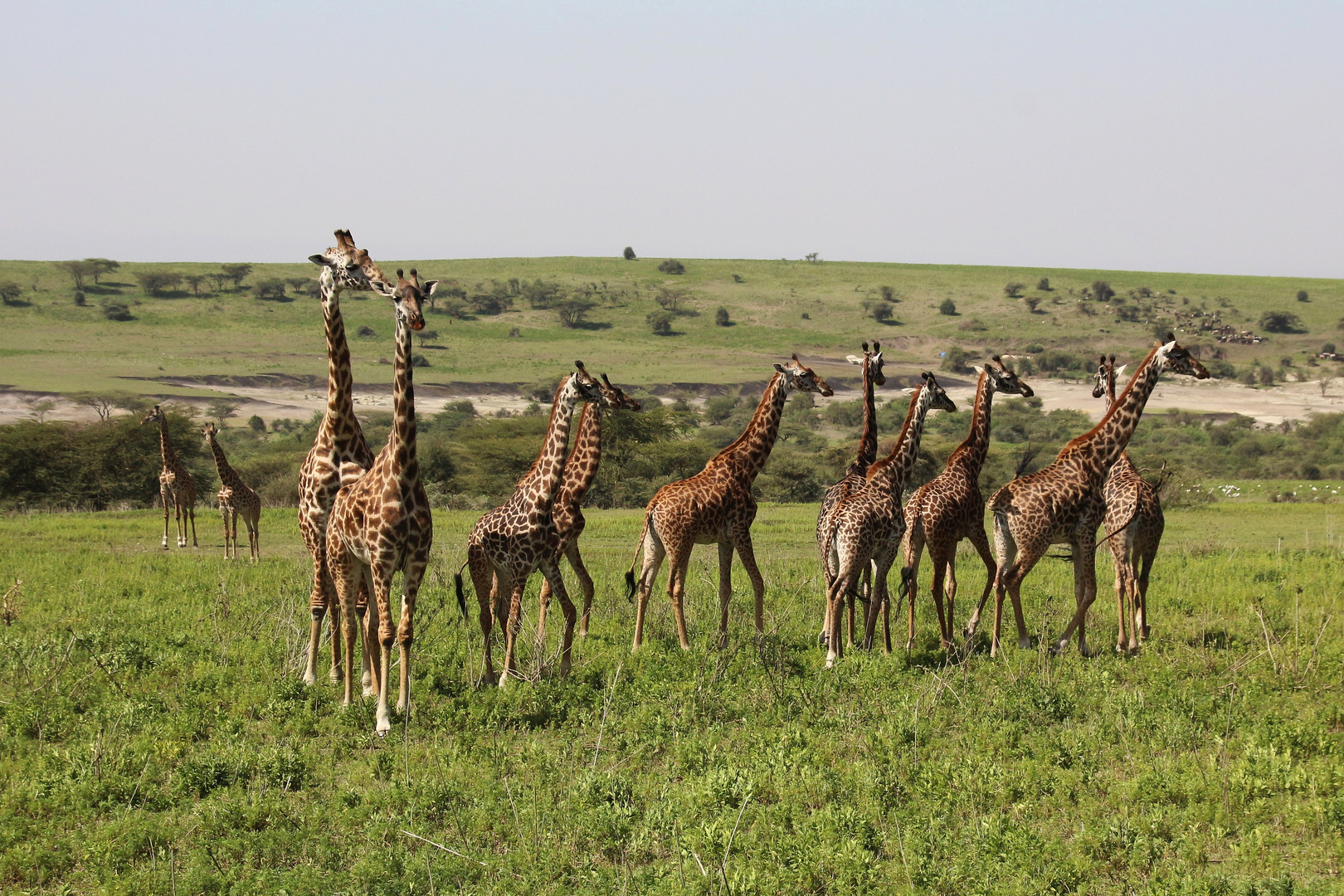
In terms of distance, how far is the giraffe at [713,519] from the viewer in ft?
34.9

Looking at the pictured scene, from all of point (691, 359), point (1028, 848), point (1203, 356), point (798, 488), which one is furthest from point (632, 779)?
point (1203, 356)

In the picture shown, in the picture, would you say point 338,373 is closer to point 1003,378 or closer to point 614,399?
point 614,399

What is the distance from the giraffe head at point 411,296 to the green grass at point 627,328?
61654 mm

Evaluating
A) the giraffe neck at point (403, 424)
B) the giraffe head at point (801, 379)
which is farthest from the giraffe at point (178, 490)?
the giraffe neck at point (403, 424)

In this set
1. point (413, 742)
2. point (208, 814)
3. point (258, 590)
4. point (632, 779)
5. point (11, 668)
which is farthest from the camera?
point (258, 590)

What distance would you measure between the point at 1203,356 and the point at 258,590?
8467 centimetres

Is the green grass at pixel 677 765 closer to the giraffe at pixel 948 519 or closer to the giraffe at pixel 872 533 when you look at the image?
the giraffe at pixel 872 533

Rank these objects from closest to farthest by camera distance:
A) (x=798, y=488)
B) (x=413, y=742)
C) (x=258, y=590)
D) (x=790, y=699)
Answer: (x=413, y=742)
(x=790, y=699)
(x=258, y=590)
(x=798, y=488)

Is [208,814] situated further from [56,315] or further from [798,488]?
[56,315]

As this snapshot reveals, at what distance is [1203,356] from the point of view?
276ft

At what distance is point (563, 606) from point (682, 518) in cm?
166

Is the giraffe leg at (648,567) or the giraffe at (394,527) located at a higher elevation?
the giraffe at (394,527)

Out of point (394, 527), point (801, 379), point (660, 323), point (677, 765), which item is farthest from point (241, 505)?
point (660, 323)

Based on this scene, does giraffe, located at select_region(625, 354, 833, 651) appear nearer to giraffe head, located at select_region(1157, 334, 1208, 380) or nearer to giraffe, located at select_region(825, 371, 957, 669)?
giraffe, located at select_region(825, 371, 957, 669)
